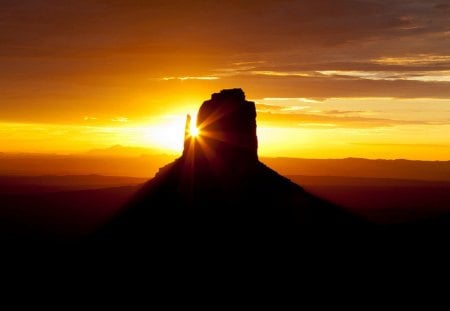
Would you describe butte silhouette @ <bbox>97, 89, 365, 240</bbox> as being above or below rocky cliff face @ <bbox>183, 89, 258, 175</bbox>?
below

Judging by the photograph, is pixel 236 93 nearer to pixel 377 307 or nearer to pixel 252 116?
pixel 252 116

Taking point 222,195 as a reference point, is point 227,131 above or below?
above

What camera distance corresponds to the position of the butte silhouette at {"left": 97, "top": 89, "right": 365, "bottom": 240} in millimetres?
67438

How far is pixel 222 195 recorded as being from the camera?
69750mm

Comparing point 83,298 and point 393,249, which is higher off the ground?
point 393,249

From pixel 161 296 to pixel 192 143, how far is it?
2112cm

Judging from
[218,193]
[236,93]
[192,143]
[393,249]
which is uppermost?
[236,93]

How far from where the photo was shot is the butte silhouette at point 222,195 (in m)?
67.4

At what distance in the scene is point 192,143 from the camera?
246 feet

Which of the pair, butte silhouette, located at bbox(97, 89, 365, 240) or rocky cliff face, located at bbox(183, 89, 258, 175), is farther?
rocky cliff face, located at bbox(183, 89, 258, 175)

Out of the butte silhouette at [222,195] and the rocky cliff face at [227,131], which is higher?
the rocky cliff face at [227,131]

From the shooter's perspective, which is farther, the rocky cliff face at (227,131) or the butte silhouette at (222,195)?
the rocky cliff face at (227,131)

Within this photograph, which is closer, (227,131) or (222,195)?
(222,195)

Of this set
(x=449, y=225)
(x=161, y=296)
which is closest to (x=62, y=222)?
(x=449, y=225)
